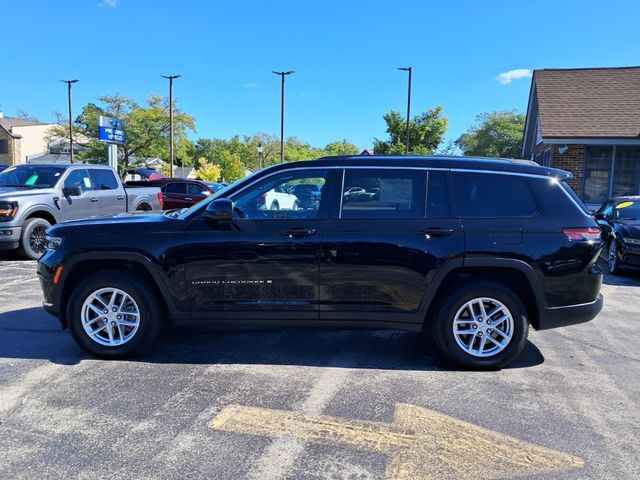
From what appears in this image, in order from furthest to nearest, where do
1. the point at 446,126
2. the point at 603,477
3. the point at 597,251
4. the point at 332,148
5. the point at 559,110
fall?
the point at 332,148
the point at 446,126
the point at 559,110
the point at 597,251
the point at 603,477

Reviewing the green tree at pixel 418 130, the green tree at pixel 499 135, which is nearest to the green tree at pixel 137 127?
the green tree at pixel 418 130

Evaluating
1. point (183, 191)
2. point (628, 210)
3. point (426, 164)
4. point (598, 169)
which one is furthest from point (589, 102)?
point (183, 191)

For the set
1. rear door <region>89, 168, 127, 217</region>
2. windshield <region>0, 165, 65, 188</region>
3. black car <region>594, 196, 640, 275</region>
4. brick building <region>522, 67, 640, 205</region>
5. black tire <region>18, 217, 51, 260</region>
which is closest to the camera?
black car <region>594, 196, 640, 275</region>

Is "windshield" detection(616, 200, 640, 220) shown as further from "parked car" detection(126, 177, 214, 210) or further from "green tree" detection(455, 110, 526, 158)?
"green tree" detection(455, 110, 526, 158)

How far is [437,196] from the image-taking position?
423 cm

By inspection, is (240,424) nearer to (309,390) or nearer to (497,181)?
(309,390)

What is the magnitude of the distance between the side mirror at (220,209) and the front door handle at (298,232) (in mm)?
476

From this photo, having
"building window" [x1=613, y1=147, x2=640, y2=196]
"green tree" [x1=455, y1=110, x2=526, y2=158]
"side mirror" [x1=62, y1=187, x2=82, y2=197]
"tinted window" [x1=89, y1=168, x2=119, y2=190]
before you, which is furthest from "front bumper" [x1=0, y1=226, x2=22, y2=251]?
"green tree" [x1=455, y1=110, x2=526, y2=158]

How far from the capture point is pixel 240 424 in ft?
10.8

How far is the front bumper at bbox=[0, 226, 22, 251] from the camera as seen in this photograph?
344 inches

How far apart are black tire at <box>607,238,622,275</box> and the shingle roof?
272 inches

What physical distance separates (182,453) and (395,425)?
134 centimetres

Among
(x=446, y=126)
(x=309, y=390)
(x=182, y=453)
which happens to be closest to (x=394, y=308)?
(x=309, y=390)

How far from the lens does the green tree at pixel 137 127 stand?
4341cm
